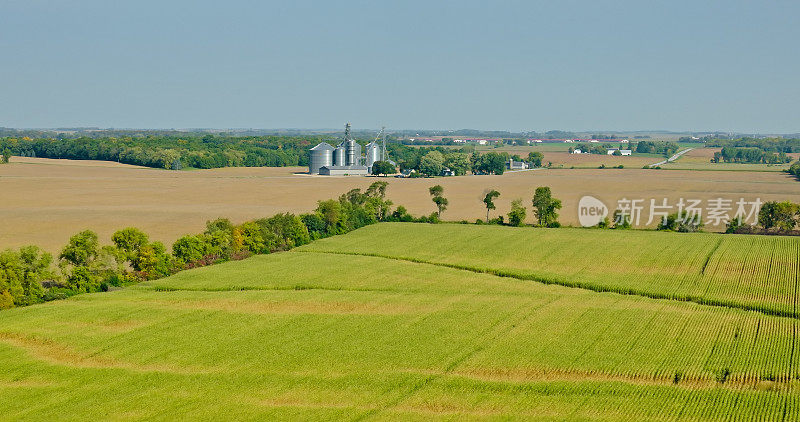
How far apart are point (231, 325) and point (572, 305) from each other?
21.7m

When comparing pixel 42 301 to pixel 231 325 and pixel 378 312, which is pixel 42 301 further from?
pixel 378 312

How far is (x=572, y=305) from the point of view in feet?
169

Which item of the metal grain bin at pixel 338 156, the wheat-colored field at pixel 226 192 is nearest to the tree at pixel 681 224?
the wheat-colored field at pixel 226 192

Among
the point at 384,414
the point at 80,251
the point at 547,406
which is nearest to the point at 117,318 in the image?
the point at 80,251

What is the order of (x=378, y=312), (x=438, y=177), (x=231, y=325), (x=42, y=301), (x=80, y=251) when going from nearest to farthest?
(x=231, y=325)
(x=378, y=312)
(x=42, y=301)
(x=80, y=251)
(x=438, y=177)

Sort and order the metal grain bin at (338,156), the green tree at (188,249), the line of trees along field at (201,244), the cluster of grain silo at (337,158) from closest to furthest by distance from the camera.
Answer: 1. the line of trees along field at (201,244)
2. the green tree at (188,249)
3. the cluster of grain silo at (337,158)
4. the metal grain bin at (338,156)

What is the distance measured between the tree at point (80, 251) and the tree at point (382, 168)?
390ft

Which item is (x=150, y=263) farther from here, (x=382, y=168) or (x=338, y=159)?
(x=338, y=159)

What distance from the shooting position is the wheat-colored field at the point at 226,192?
9031cm

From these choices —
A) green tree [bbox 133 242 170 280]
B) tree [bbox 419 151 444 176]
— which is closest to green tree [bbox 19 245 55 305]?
green tree [bbox 133 242 170 280]

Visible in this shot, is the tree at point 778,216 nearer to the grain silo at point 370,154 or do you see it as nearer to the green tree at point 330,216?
the green tree at point 330,216

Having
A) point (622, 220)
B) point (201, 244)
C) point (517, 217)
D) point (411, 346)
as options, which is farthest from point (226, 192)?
point (411, 346)

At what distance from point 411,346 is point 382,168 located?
134605mm

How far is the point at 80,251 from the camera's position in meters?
58.4
